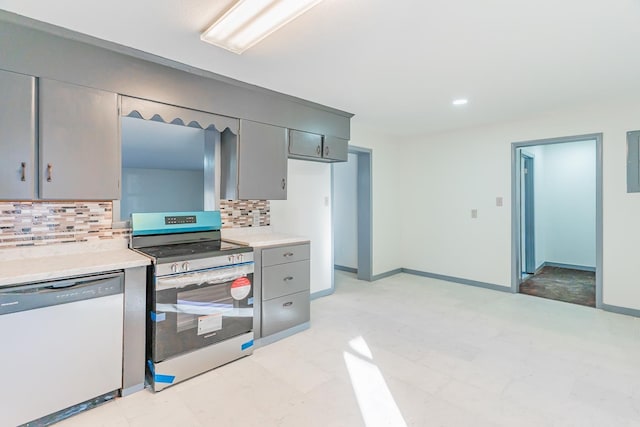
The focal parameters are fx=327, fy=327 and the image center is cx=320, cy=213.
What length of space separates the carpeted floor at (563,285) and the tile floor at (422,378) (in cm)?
58

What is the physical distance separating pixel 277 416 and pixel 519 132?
4.32 meters

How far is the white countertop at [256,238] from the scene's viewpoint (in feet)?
9.25

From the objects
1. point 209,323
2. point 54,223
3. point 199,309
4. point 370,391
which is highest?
point 54,223

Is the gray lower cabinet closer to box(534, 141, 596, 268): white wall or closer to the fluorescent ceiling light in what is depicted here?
the fluorescent ceiling light

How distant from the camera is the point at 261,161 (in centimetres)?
309

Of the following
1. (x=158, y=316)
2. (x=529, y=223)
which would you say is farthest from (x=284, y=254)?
(x=529, y=223)

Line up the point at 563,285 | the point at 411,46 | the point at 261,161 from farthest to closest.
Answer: the point at 563,285 < the point at 261,161 < the point at 411,46

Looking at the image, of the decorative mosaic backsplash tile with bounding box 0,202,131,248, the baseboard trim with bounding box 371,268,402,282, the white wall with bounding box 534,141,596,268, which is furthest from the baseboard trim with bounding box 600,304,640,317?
the decorative mosaic backsplash tile with bounding box 0,202,131,248

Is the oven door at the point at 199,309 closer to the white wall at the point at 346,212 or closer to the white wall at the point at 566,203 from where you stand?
the white wall at the point at 346,212

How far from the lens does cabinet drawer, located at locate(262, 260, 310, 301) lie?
2.82m

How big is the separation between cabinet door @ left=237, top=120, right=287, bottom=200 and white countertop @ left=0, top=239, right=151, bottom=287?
1048 mm

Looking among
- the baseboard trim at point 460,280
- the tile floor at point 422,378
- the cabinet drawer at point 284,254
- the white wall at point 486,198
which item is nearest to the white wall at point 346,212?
the white wall at point 486,198

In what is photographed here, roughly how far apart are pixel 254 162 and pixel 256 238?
71cm

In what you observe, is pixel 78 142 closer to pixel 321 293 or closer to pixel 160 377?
pixel 160 377
